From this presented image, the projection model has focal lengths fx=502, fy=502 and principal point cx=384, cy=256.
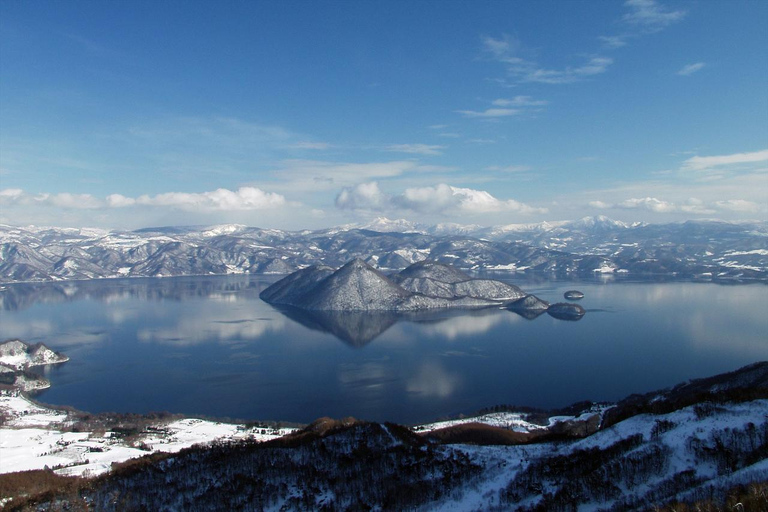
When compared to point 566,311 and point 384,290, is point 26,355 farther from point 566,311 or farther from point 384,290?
point 566,311

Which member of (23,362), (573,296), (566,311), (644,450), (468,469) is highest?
(644,450)

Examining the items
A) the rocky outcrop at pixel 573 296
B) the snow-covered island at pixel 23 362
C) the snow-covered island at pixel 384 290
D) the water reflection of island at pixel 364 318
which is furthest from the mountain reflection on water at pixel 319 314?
the rocky outcrop at pixel 573 296

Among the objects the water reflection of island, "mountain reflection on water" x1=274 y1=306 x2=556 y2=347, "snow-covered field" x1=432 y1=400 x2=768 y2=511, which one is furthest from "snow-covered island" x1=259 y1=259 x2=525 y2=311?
"snow-covered field" x1=432 y1=400 x2=768 y2=511

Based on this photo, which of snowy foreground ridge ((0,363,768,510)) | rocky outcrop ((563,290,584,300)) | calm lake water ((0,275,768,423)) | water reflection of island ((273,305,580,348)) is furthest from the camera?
rocky outcrop ((563,290,584,300))

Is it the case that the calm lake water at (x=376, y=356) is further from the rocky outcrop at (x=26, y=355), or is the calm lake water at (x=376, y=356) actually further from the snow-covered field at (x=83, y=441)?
the snow-covered field at (x=83, y=441)

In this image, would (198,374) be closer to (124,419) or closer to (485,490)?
(124,419)

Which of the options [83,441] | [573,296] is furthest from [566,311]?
[83,441]

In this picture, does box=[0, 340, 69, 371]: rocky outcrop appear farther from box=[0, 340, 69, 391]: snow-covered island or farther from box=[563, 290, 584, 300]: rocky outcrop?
box=[563, 290, 584, 300]: rocky outcrop
